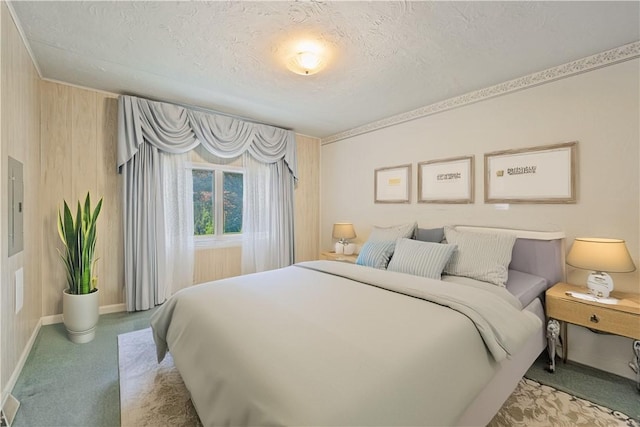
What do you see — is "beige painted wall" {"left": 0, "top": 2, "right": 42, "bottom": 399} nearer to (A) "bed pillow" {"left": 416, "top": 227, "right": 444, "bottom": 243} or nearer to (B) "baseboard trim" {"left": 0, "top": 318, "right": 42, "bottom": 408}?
(B) "baseboard trim" {"left": 0, "top": 318, "right": 42, "bottom": 408}

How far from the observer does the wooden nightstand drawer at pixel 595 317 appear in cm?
179

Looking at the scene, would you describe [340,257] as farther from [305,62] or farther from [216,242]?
[305,62]

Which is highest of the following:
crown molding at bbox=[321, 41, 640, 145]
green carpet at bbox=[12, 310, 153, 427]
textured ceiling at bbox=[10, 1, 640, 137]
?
textured ceiling at bbox=[10, 1, 640, 137]

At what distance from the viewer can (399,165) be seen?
143 inches

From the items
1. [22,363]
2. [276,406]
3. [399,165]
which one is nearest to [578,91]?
[399,165]

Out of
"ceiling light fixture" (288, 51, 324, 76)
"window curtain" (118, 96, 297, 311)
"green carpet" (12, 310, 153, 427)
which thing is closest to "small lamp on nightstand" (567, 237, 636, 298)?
"ceiling light fixture" (288, 51, 324, 76)

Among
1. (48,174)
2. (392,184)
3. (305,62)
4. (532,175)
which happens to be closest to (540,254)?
(532,175)

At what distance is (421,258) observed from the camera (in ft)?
8.04

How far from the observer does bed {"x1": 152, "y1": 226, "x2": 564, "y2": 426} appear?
0.99 meters

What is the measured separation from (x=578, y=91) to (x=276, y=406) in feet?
10.2

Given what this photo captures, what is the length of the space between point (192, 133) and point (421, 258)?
2.95 m

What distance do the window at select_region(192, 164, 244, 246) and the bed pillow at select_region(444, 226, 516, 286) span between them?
2.79 meters

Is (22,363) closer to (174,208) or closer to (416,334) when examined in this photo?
(174,208)

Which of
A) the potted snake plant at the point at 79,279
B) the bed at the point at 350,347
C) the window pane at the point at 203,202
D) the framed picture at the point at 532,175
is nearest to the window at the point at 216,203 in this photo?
the window pane at the point at 203,202
